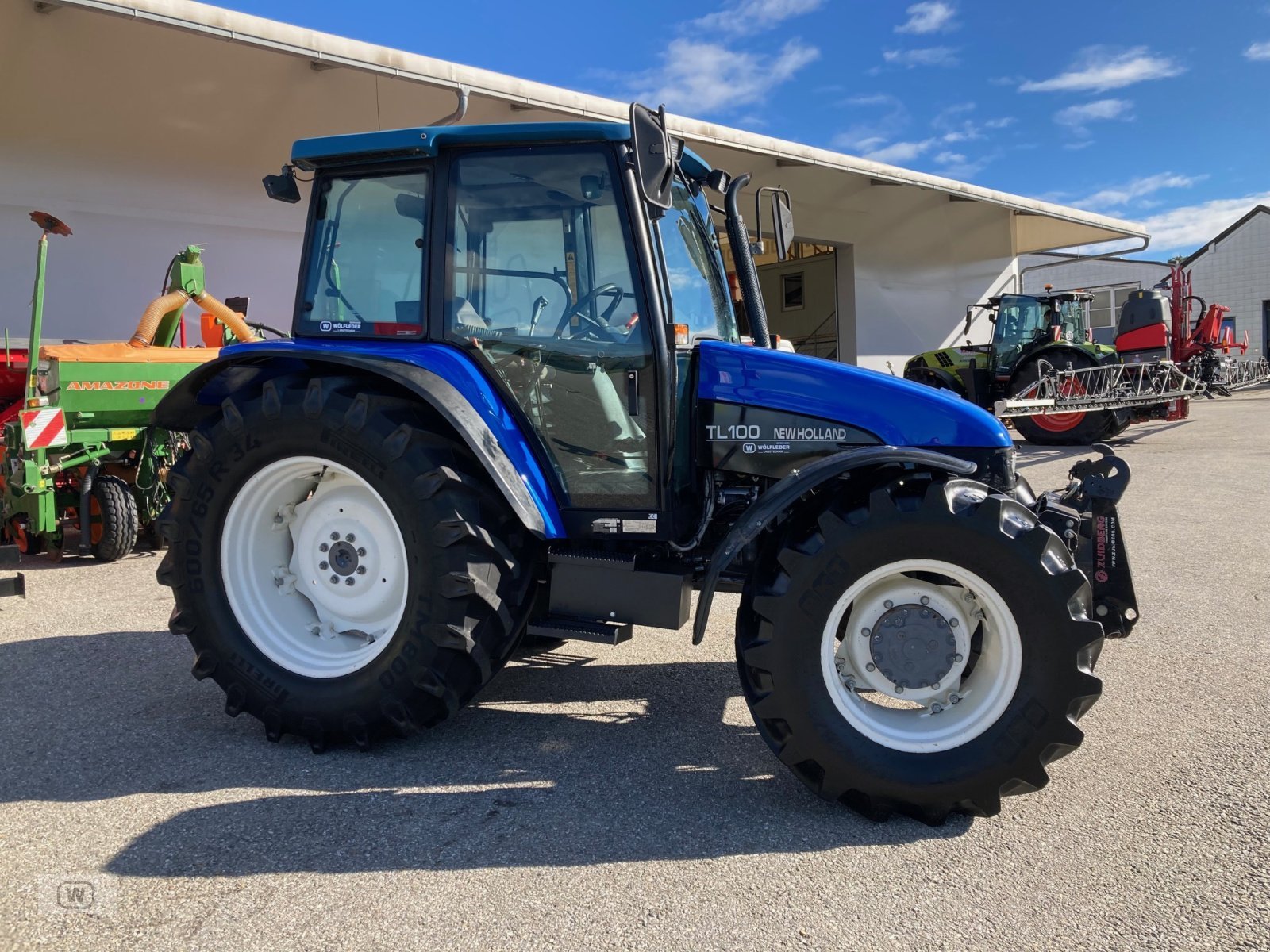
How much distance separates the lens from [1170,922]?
2191mm

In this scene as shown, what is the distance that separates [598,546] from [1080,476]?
1769 mm

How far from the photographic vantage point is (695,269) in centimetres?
353

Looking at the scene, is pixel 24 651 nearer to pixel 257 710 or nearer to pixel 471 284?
pixel 257 710

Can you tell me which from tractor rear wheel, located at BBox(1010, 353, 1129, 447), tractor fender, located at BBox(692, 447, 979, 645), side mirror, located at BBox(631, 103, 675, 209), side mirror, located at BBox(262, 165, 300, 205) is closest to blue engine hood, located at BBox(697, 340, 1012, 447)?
tractor fender, located at BBox(692, 447, 979, 645)

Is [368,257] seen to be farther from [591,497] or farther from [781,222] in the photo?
[781,222]

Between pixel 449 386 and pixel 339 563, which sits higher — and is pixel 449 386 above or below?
Answer: above

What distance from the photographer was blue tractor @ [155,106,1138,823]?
8.98ft

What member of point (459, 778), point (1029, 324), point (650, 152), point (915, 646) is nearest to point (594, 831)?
point (459, 778)

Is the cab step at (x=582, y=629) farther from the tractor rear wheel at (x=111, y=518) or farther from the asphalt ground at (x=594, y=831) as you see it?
the tractor rear wheel at (x=111, y=518)

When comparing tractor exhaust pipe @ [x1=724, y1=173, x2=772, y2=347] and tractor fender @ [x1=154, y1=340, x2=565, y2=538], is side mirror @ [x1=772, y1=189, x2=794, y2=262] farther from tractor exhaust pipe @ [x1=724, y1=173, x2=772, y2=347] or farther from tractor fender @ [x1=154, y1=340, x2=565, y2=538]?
tractor fender @ [x1=154, y1=340, x2=565, y2=538]

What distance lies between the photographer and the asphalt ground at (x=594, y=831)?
2.23 m

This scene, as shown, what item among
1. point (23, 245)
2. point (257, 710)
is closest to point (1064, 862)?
point (257, 710)

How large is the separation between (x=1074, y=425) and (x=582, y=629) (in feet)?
40.4

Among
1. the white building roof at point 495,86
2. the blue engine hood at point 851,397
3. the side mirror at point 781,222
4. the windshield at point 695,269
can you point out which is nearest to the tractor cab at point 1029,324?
the white building roof at point 495,86
